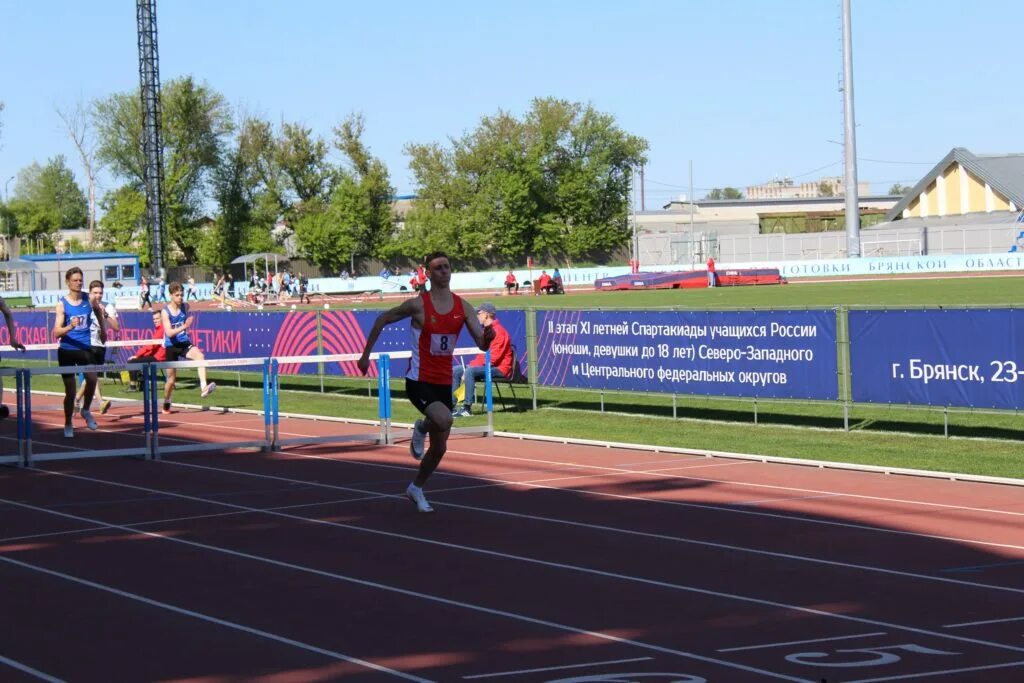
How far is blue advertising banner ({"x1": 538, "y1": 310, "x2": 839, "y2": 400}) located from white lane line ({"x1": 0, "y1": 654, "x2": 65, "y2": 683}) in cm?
1181

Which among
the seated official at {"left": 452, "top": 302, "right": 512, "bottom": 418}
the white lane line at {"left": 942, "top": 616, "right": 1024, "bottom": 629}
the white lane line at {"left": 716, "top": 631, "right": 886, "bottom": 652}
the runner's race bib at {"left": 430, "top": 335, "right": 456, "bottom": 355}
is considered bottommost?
the white lane line at {"left": 942, "top": 616, "right": 1024, "bottom": 629}

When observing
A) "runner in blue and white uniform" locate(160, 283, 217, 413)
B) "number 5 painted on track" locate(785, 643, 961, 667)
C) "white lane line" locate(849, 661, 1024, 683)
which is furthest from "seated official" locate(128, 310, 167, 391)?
"white lane line" locate(849, 661, 1024, 683)

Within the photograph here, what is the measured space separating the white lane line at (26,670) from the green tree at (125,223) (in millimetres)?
100800

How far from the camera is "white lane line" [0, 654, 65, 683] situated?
6.52 m

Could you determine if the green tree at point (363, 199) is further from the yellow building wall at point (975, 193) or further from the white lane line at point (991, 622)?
the white lane line at point (991, 622)

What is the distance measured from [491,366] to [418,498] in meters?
8.77

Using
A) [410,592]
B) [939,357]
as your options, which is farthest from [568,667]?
[939,357]

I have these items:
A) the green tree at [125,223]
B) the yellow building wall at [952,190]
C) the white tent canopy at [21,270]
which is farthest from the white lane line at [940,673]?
the green tree at [125,223]

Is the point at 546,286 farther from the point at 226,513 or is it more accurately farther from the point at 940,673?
the point at 940,673

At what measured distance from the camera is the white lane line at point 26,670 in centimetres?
652

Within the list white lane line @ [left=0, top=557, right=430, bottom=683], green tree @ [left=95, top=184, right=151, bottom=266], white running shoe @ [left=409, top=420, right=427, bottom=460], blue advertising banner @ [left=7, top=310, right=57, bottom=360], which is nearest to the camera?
white lane line @ [left=0, top=557, right=430, bottom=683]

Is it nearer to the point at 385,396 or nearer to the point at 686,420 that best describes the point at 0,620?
the point at 385,396

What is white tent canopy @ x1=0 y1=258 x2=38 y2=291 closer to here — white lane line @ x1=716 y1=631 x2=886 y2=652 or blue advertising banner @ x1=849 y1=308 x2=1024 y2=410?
blue advertising banner @ x1=849 y1=308 x2=1024 y2=410

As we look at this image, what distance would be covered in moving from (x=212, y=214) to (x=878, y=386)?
96.4 m
